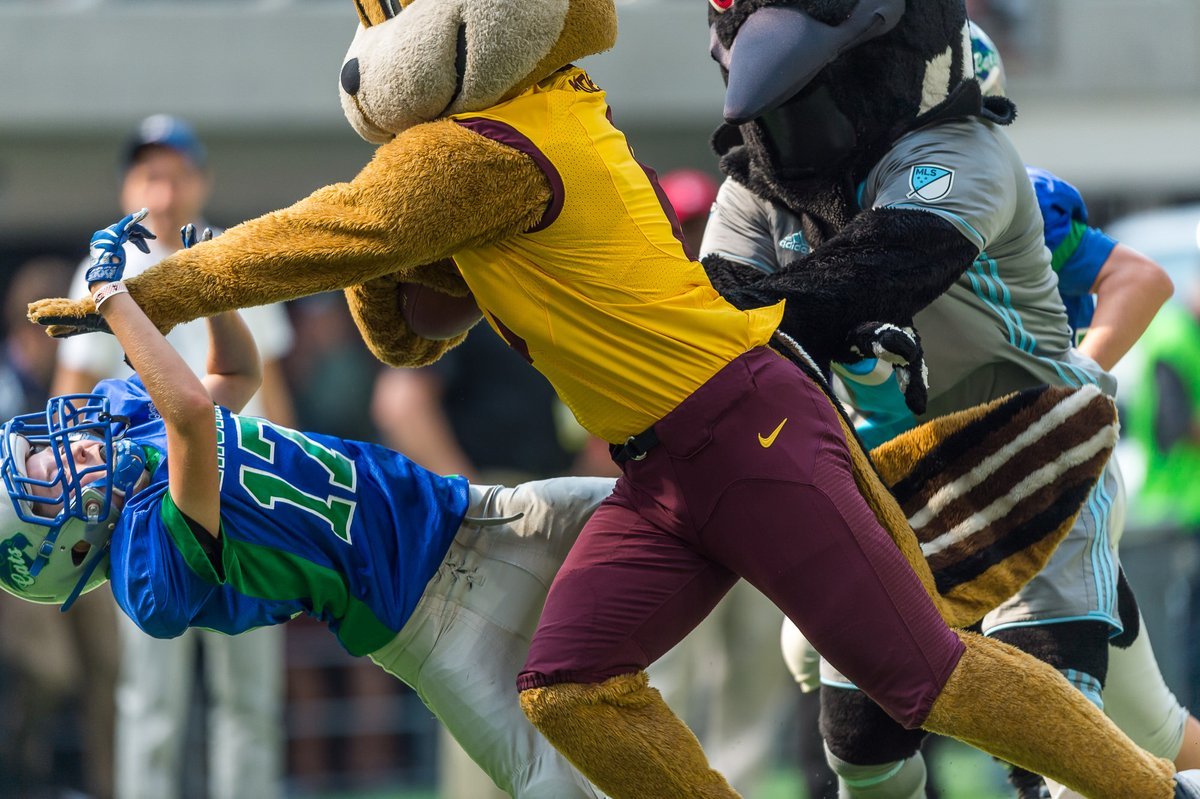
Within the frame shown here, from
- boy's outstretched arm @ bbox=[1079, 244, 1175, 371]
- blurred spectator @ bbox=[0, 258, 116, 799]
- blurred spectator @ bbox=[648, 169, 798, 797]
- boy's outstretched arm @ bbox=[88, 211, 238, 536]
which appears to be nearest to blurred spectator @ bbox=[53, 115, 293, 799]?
blurred spectator @ bbox=[0, 258, 116, 799]

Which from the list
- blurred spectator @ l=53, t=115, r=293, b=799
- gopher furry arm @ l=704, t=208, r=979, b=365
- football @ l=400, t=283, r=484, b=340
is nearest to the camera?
gopher furry arm @ l=704, t=208, r=979, b=365

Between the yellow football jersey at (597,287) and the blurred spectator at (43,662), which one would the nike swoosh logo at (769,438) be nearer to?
the yellow football jersey at (597,287)

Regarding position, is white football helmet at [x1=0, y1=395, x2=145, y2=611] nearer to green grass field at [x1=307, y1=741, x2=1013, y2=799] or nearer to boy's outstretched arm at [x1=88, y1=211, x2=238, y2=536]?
boy's outstretched arm at [x1=88, y1=211, x2=238, y2=536]

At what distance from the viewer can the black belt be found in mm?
2793

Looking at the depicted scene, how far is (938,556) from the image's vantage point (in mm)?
3061

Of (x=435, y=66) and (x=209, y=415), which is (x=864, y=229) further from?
(x=209, y=415)

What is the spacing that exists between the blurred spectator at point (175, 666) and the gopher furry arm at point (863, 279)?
268 cm

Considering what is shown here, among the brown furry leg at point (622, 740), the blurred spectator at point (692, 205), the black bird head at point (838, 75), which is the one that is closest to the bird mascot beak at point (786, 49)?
the black bird head at point (838, 75)

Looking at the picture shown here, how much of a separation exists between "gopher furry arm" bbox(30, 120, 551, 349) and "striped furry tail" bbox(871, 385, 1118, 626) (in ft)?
2.97

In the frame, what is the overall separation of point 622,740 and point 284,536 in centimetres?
73

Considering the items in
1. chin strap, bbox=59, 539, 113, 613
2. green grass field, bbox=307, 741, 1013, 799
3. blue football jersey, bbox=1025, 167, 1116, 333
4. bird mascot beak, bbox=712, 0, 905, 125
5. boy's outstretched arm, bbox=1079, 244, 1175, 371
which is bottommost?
green grass field, bbox=307, 741, 1013, 799

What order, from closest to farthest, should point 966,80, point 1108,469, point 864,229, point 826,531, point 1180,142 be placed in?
point 826,531 → point 864,229 → point 966,80 → point 1108,469 → point 1180,142

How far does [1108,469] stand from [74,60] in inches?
280

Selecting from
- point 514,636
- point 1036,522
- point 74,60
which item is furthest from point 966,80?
point 74,60
